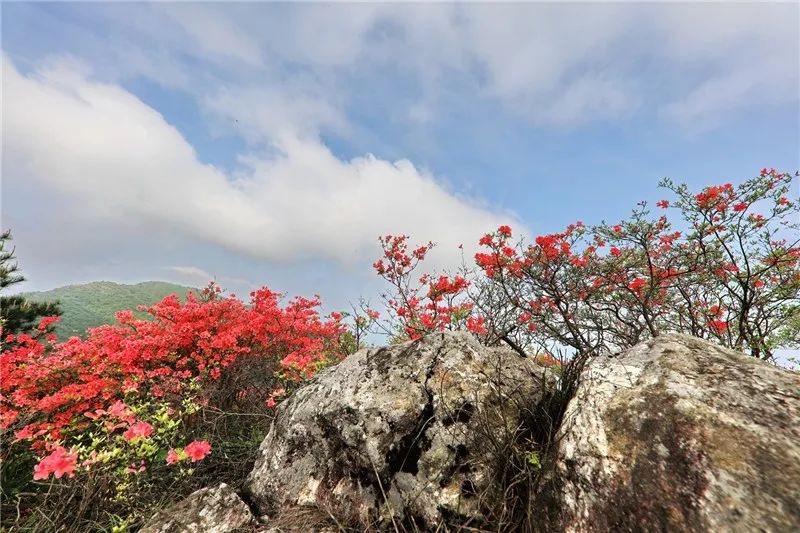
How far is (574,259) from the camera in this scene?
6.62 meters

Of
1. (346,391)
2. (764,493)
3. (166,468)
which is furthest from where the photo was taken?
(166,468)

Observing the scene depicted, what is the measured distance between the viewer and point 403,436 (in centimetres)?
274

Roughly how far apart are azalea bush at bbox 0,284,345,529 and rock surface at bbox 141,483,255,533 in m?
0.32

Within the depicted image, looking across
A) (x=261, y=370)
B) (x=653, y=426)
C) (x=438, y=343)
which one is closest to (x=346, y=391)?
(x=438, y=343)

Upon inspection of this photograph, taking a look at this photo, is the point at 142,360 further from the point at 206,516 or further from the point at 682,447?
the point at 682,447

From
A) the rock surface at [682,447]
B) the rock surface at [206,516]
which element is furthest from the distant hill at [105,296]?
the rock surface at [682,447]

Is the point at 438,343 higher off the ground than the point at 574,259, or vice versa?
the point at 574,259

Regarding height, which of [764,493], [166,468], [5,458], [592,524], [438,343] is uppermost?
[438,343]

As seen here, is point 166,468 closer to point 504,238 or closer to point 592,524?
point 592,524

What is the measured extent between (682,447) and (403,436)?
177 centimetres

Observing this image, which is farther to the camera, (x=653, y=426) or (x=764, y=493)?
(x=653, y=426)

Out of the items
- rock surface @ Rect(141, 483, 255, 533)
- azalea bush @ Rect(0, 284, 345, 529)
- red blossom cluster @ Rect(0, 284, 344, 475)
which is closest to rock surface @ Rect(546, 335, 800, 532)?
rock surface @ Rect(141, 483, 255, 533)

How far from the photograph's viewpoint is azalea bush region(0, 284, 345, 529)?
10.1ft

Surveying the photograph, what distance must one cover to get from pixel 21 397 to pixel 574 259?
934 centimetres
